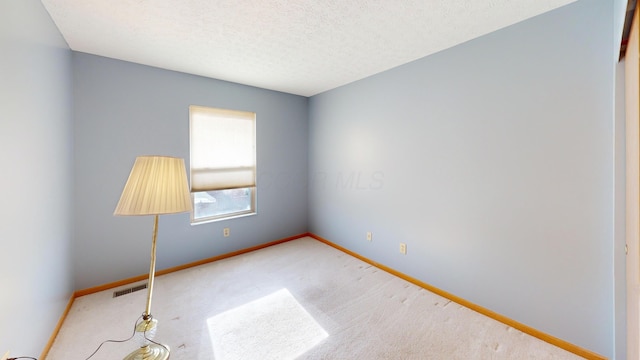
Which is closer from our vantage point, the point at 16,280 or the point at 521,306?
the point at 16,280

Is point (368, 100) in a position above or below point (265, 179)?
above

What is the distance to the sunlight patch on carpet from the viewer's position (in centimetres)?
183

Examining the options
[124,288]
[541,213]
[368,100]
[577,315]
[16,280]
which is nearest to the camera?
[16,280]

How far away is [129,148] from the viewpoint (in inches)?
110

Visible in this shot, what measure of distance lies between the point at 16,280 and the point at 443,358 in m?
2.70

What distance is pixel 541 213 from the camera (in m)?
1.94

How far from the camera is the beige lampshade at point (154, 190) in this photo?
1240 millimetres

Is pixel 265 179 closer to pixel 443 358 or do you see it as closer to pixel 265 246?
pixel 265 246

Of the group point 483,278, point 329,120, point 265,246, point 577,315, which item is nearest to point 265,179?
point 265,246

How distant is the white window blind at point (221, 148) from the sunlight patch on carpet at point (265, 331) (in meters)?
1.78

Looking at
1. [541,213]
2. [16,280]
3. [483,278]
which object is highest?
[541,213]

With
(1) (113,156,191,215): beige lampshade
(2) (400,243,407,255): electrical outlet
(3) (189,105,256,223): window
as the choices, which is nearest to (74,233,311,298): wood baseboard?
(3) (189,105,256,223): window

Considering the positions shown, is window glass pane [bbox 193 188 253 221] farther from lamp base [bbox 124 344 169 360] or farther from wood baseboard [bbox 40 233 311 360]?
lamp base [bbox 124 344 169 360]

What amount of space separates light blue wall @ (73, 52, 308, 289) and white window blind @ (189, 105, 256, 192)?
0.37 ft
